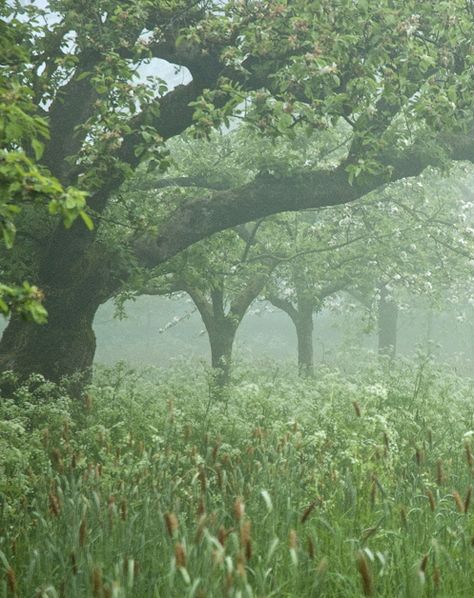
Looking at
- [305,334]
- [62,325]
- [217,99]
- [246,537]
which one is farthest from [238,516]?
[305,334]

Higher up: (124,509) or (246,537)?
(246,537)

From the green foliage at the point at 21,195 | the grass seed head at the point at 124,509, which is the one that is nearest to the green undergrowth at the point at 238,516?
the grass seed head at the point at 124,509

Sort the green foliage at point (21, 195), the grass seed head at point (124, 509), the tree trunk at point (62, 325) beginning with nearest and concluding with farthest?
the green foliage at point (21, 195) < the grass seed head at point (124, 509) < the tree trunk at point (62, 325)

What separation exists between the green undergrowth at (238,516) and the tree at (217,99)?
3.61 metres

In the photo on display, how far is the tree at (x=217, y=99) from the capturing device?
33.0ft

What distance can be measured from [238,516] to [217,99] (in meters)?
9.52

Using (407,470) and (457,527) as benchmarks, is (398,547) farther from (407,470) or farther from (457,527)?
(407,470)

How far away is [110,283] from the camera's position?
12.2 metres

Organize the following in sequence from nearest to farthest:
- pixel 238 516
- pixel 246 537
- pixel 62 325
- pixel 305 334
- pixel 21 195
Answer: pixel 246 537 → pixel 238 516 → pixel 21 195 → pixel 62 325 → pixel 305 334

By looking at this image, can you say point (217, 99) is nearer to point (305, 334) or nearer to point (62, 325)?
point (62, 325)

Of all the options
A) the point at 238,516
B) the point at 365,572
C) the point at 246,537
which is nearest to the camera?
the point at 246,537

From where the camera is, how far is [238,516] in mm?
3404

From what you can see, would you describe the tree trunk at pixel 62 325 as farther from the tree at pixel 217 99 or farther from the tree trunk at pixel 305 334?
the tree trunk at pixel 305 334

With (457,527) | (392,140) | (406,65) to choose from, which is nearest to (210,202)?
(392,140)
